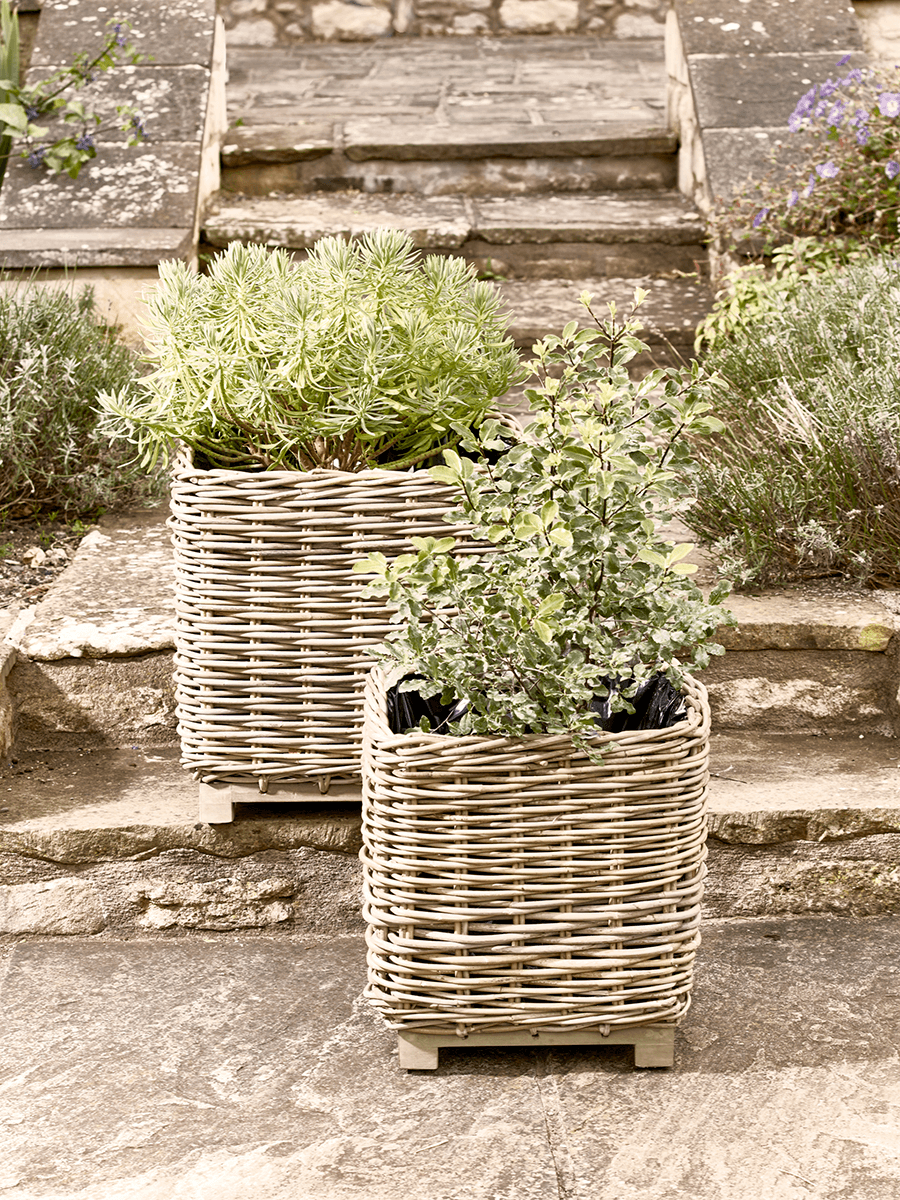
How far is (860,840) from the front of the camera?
244 centimetres

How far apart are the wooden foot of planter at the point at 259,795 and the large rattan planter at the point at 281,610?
0.02 metres

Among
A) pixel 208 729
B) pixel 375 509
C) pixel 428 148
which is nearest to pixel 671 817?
pixel 375 509

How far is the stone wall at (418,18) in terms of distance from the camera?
7.68m

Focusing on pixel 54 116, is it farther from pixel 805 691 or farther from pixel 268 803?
pixel 805 691

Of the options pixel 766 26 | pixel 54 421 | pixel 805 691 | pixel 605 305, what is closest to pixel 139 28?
pixel 605 305

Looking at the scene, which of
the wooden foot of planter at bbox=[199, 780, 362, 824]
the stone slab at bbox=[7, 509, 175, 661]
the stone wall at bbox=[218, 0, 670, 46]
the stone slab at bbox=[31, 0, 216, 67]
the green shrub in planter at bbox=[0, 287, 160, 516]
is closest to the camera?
the wooden foot of planter at bbox=[199, 780, 362, 824]

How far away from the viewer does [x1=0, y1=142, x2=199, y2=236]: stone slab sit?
13.7 feet

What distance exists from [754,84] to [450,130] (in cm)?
116

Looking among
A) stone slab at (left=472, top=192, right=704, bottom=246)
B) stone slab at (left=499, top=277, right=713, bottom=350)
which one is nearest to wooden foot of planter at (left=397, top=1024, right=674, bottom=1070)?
stone slab at (left=499, top=277, right=713, bottom=350)

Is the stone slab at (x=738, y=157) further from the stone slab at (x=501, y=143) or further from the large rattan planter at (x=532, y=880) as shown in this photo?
the large rattan planter at (x=532, y=880)

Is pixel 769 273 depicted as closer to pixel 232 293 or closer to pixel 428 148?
pixel 428 148

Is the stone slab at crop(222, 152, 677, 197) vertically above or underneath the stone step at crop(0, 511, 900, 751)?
above

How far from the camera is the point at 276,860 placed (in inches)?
A: 96.7

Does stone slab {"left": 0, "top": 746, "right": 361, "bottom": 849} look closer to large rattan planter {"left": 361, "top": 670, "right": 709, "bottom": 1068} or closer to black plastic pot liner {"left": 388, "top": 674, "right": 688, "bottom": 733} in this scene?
black plastic pot liner {"left": 388, "top": 674, "right": 688, "bottom": 733}
